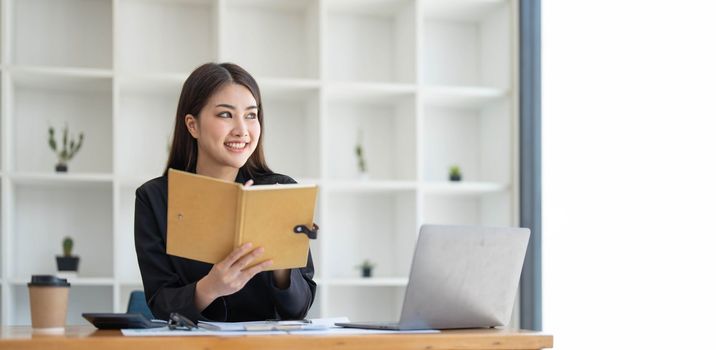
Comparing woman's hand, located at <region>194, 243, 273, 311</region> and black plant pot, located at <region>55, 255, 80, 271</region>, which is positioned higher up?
woman's hand, located at <region>194, 243, 273, 311</region>

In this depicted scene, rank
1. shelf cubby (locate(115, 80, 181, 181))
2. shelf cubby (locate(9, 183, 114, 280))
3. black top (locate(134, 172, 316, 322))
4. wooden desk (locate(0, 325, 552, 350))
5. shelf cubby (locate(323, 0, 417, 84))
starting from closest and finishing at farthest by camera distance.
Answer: wooden desk (locate(0, 325, 552, 350)) < black top (locate(134, 172, 316, 322)) < shelf cubby (locate(9, 183, 114, 280)) < shelf cubby (locate(115, 80, 181, 181)) < shelf cubby (locate(323, 0, 417, 84))

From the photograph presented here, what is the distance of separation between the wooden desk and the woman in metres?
0.27

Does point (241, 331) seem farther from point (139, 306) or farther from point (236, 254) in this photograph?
point (139, 306)

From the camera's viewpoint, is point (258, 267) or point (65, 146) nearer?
point (258, 267)

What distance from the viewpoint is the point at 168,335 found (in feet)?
5.51

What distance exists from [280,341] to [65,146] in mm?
2559

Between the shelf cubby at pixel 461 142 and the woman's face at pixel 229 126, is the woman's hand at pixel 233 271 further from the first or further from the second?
the shelf cubby at pixel 461 142

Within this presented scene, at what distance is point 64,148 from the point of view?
12.8 feet

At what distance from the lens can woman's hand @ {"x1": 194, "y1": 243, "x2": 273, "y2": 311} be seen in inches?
70.5

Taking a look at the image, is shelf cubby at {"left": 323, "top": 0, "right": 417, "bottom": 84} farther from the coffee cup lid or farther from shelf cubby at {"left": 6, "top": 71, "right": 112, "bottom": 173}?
the coffee cup lid
